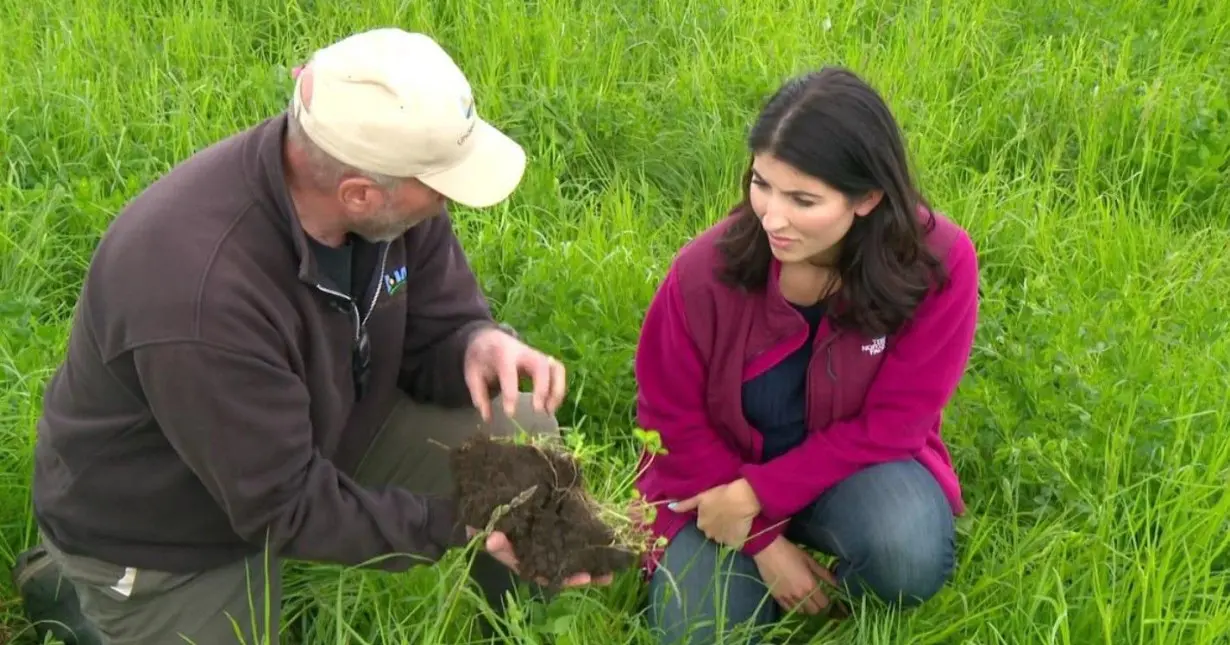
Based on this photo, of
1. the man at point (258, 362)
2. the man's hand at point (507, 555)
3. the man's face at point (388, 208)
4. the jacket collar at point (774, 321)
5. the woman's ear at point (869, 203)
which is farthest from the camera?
the jacket collar at point (774, 321)

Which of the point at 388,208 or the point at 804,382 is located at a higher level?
the point at 388,208

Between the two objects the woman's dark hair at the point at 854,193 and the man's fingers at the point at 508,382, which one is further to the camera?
the man's fingers at the point at 508,382

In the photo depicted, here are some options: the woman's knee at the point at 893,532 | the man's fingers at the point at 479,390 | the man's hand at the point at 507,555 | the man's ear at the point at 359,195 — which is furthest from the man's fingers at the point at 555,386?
the woman's knee at the point at 893,532

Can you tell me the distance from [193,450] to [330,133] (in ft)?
1.87

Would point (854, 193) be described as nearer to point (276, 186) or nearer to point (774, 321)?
point (774, 321)

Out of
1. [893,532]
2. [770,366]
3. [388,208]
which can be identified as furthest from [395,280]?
[893,532]

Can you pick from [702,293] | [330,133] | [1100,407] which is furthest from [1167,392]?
[330,133]

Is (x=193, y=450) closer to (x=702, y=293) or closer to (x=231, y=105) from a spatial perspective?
(x=702, y=293)

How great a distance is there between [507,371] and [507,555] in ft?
1.34

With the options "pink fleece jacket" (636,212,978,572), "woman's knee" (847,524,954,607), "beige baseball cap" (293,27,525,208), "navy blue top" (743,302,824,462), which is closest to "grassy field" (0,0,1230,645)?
Answer: "woman's knee" (847,524,954,607)

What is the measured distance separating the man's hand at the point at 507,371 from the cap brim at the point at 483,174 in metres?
0.42

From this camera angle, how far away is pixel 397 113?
6.11 feet

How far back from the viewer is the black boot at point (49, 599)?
237 cm

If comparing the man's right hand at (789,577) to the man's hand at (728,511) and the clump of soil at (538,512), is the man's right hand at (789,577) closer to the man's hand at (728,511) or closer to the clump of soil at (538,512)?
the man's hand at (728,511)
